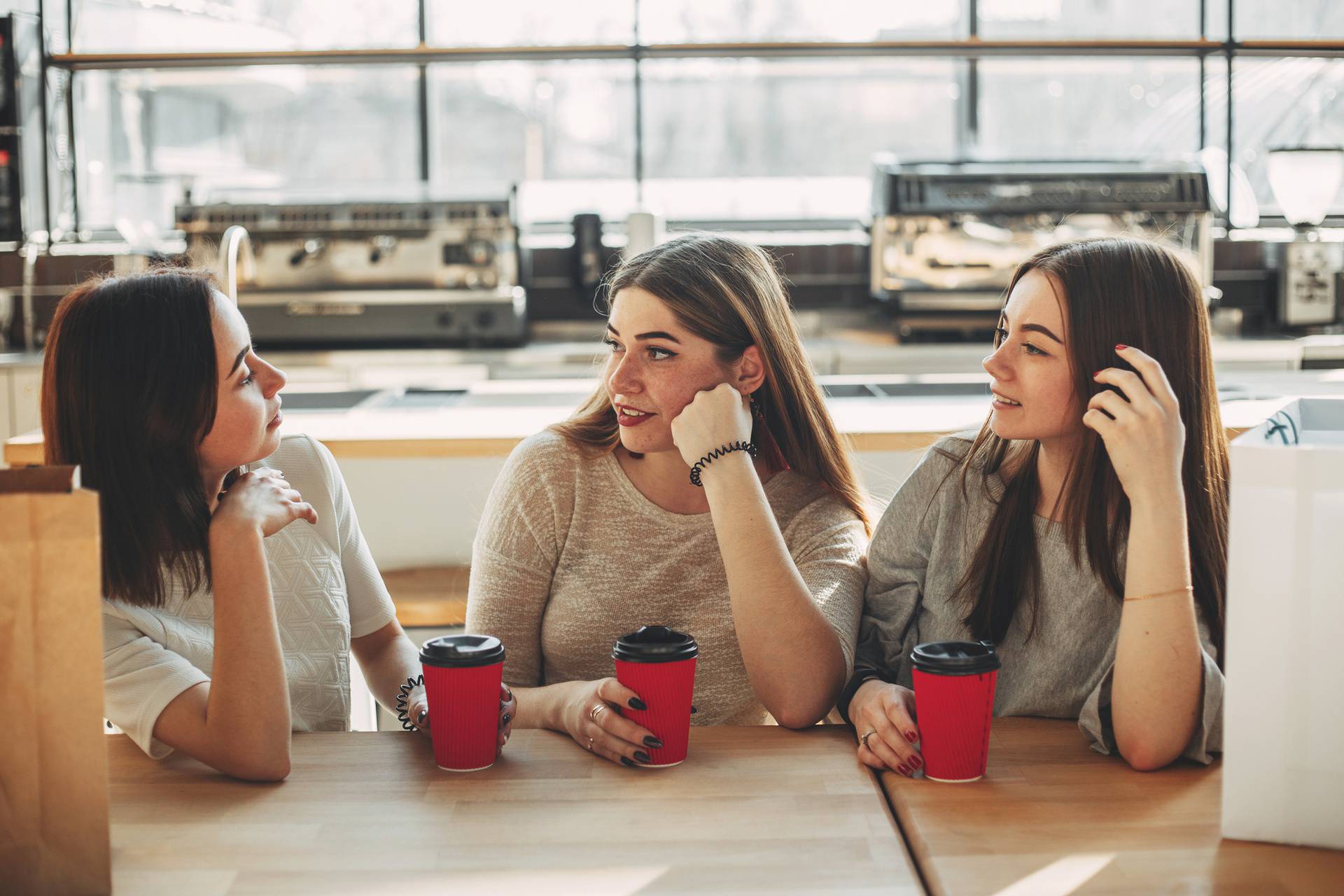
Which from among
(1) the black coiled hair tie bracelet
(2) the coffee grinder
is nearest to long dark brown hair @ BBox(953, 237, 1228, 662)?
(1) the black coiled hair tie bracelet

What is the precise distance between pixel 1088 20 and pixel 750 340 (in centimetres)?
403

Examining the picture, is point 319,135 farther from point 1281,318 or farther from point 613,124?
point 1281,318

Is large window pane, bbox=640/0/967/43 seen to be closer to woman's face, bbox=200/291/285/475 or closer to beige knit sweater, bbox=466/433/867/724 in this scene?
beige knit sweater, bbox=466/433/867/724

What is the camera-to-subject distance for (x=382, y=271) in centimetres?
426

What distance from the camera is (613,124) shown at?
4977 mm

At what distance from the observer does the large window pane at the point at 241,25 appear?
15.8 feet

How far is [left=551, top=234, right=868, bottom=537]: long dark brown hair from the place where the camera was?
59.1 inches

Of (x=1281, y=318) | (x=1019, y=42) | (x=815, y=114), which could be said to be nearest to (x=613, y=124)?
(x=815, y=114)

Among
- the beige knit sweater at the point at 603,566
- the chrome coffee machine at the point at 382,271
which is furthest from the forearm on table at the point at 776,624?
the chrome coffee machine at the point at 382,271

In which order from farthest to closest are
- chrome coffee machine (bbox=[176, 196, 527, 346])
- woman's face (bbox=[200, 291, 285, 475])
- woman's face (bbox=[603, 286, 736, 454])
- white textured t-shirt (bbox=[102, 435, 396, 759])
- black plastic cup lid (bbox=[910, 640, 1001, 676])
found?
chrome coffee machine (bbox=[176, 196, 527, 346]), woman's face (bbox=[603, 286, 736, 454]), woman's face (bbox=[200, 291, 285, 475]), white textured t-shirt (bbox=[102, 435, 396, 759]), black plastic cup lid (bbox=[910, 640, 1001, 676])

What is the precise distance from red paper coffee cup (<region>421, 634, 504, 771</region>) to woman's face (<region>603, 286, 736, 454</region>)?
0.42 meters

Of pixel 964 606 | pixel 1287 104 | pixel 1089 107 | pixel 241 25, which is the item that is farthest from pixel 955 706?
pixel 1287 104

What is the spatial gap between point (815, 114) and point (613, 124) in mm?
805

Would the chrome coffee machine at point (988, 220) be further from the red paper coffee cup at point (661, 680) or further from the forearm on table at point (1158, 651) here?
the red paper coffee cup at point (661, 680)
